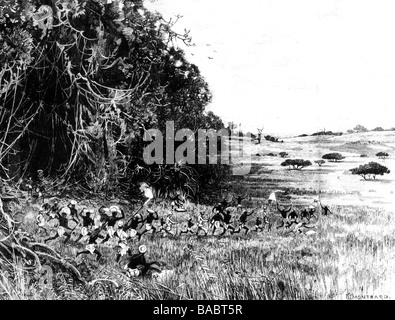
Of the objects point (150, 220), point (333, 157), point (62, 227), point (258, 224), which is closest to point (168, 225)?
point (150, 220)

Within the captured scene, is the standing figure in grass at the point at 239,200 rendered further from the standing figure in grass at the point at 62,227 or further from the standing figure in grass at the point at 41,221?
the standing figure in grass at the point at 41,221

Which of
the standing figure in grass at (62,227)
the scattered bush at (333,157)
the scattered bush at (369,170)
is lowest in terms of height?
the standing figure in grass at (62,227)

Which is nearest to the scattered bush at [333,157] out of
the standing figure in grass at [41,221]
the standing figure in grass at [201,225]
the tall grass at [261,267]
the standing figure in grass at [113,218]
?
the tall grass at [261,267]

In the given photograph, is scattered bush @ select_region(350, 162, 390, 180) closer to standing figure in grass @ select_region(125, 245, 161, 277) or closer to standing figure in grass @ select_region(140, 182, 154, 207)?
standing figure in grass @ select_region(140, 182, 154, 207)

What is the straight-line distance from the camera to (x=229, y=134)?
3988 millimetres

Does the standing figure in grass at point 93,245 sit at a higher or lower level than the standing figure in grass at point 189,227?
lower

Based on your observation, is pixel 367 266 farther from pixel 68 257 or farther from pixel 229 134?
pixel 68 257

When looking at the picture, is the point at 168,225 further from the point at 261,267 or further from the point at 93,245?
the point at 261,267

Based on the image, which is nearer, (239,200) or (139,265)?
(139,265)

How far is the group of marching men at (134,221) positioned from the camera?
3.97 meters

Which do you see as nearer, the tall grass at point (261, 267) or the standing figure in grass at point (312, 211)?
the tall grass at point (261, 267)

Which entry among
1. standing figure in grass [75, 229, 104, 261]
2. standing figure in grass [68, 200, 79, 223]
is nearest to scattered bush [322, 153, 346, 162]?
standing figure in grass [75, 229, 104, 261]

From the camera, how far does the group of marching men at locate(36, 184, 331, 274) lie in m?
3.97

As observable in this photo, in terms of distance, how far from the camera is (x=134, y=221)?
13.1 feet
